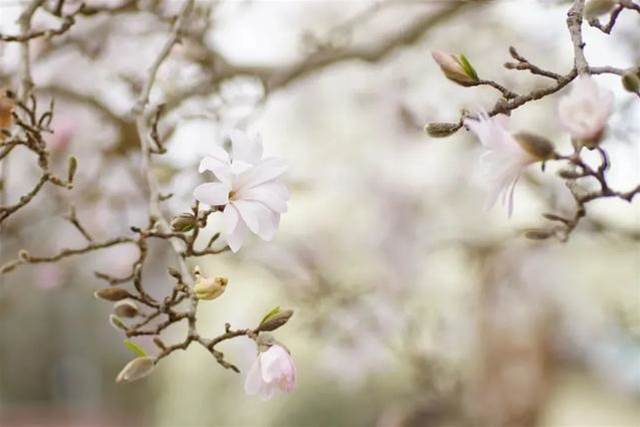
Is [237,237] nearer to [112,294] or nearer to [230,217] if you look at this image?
[230,217]

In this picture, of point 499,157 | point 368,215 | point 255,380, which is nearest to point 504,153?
point 499,157

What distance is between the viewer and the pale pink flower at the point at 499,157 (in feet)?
2.00

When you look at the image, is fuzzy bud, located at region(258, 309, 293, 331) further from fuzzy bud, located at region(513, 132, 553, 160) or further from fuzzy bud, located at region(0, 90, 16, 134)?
fuzzy bud, located at region(0, 90, 16, 134)

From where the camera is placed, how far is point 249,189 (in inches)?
26.7

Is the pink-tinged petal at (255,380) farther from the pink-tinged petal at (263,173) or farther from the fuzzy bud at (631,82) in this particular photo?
the fuzzy bud at (631,82)

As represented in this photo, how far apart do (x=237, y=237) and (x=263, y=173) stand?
4 centimetres

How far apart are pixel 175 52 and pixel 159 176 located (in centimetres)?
31

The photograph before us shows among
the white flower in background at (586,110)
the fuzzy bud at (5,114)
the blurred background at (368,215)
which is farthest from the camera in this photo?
the blurred background at (368,215)

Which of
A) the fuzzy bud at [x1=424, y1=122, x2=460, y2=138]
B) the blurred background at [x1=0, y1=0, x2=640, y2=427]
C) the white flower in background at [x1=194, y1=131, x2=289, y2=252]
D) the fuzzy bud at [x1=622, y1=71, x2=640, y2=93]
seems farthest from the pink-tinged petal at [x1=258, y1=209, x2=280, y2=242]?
the blurred background at [x1=0, y1=0, x2=640, y2=427]

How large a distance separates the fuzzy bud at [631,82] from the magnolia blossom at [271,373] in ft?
0.88

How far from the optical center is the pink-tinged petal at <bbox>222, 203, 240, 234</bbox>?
67cm

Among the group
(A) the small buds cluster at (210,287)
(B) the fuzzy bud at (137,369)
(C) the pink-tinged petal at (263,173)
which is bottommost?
(B) the fuzzy bud at (137,369)

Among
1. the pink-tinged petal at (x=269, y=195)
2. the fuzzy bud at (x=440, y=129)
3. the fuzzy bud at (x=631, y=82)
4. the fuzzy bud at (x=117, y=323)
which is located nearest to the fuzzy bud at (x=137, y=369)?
the fuzzy bud at (x=117, y=323)

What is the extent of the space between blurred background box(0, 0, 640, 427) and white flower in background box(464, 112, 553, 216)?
15.9 inches
